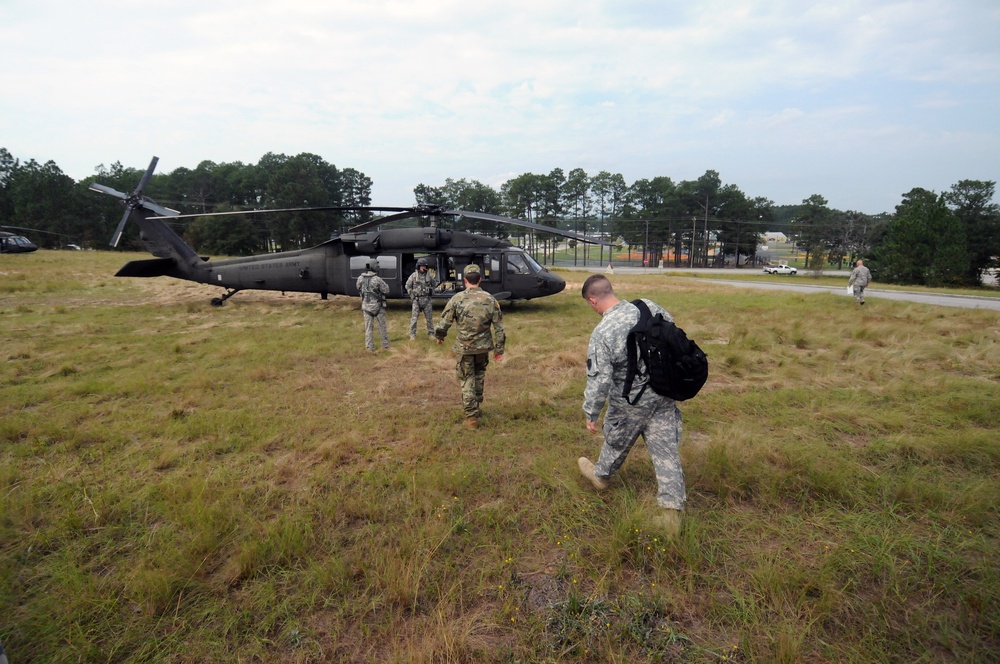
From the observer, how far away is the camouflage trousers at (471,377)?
17.5 ft

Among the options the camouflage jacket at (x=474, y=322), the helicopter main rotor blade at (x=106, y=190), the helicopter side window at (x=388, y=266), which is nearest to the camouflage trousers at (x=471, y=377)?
the camouflage jacket at (x=474, y=322)

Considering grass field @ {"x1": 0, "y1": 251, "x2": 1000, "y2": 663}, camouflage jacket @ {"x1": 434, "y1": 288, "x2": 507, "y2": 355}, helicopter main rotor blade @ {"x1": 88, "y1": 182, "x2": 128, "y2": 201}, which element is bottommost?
grass field @ {"x1": 0, "y1": 251, "x2": 1000, "y2": 663}

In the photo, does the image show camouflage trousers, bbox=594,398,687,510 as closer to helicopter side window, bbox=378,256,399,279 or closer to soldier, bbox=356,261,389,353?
soldier, bbox=356,261,389,353

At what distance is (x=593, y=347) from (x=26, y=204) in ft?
274

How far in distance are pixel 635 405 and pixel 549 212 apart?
69340 millimetres

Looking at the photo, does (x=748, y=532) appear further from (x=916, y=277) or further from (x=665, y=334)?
(x=916, y=277)

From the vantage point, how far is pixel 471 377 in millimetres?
5402

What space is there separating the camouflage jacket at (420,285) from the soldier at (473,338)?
14.6 feet

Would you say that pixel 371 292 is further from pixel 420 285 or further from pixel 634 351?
pixel 634 351

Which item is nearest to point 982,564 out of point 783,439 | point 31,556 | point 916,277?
point 783,439

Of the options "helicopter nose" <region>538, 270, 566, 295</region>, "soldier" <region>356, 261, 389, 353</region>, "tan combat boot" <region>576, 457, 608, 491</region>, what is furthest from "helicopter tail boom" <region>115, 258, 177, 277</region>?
"tan combat boot" <region>576, 457, 608, 491</region>

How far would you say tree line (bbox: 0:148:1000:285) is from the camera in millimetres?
42812

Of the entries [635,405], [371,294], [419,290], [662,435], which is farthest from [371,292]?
[662,435]

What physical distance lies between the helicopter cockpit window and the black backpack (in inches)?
388
